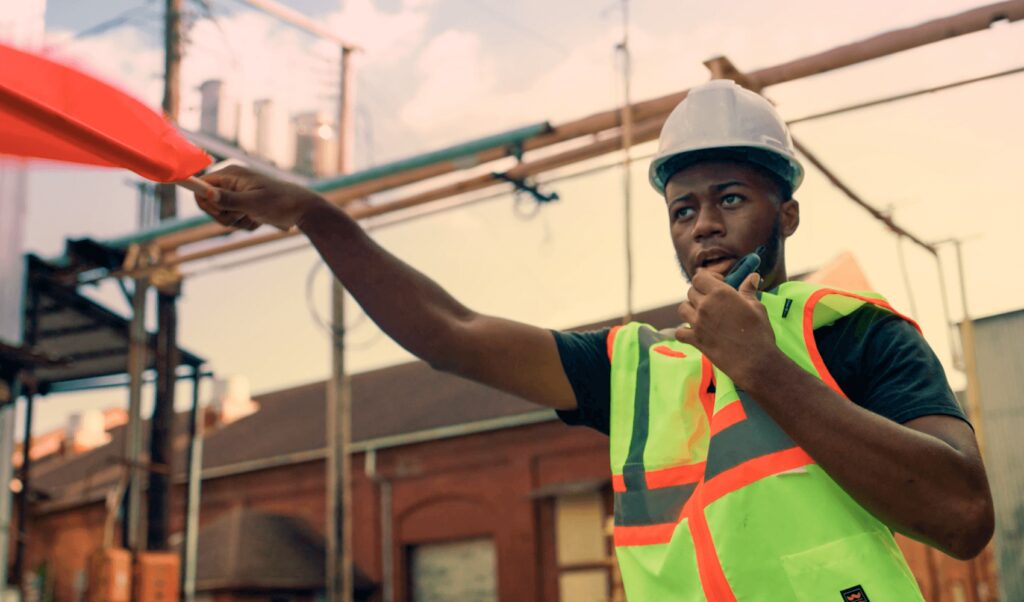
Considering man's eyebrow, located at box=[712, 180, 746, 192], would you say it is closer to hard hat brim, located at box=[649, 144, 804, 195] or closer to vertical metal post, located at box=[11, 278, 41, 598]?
hard hat brim, located at box=[649, 144, 804, 195]

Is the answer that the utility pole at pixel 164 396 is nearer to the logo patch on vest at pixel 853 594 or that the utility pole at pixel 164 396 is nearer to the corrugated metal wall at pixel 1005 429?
the corrugated metal wall at pixel 1005 429

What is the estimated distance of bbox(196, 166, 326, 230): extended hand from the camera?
1994 millimetres

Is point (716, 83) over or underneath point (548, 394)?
over

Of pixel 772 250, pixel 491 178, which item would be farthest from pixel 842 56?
pixel 772 250

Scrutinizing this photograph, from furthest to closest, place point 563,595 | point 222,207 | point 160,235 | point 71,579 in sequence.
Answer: point 71,579 < point 563,595 < point 160,235 < point 222,207

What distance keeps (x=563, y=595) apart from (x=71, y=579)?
1550 centimetres

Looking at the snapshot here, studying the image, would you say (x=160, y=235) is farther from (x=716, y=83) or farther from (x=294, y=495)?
(x=294, y=495)

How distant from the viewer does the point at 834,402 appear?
145 centimetres

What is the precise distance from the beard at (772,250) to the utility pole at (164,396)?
12.0m

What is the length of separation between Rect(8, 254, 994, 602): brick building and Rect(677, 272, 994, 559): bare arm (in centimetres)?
1797

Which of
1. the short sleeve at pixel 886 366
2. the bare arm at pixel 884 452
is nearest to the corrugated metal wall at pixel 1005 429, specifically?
the short sleeve at pixel 886 366

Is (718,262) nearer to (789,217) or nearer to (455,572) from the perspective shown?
(789,217)

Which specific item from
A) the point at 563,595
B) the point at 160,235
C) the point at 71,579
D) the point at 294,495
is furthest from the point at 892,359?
the point at 71,579

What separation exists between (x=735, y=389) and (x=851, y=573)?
32 centimetres
